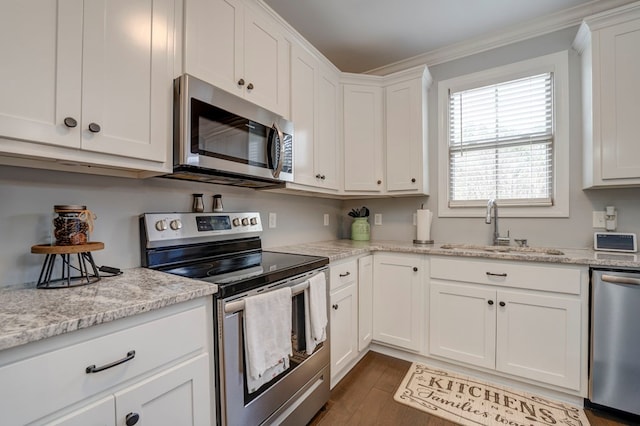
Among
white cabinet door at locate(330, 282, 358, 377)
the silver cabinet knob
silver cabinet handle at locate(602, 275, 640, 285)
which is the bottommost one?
white cabinet door at locate(330, 282, 358, 377)

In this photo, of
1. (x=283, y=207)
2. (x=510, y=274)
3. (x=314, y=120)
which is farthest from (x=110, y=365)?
(x=510, y=274)

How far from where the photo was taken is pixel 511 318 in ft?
6.08

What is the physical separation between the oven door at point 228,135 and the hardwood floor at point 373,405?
1.43m

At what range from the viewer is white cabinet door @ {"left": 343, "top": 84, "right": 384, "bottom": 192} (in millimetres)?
2553

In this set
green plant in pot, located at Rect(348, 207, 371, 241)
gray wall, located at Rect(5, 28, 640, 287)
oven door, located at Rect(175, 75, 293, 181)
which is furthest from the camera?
green plant in pot, located at Rect(348, 207, 371, 241)

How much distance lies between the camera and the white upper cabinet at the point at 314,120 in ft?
6.55

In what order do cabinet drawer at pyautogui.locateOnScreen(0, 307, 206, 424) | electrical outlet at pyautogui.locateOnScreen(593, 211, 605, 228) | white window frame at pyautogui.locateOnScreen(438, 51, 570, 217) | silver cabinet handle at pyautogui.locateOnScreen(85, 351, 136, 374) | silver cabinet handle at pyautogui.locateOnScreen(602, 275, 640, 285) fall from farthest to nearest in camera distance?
white window frame at pyautogui.locateOnScreen(438, 51, 570, 217) → electrical outlet at pyautogui.locateOnScreen(593, 211, 605, 228) → silver cabinet handle at pyautogui.locateOnScreen(602, 275, 640, 285) → silver cabinet handle at pyautogui.locateOnScreen(85, 351, 136, 374) → cabinet drawer at pyautogui.locateOnScreen(0, 307, 206, 424)

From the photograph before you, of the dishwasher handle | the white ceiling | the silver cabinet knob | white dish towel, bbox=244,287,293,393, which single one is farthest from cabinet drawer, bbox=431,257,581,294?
the silver cabinet knob

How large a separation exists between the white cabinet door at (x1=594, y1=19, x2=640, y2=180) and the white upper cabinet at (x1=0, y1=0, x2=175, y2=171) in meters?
2.56

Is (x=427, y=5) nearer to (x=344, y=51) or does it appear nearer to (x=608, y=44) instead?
(x=344, y=51)

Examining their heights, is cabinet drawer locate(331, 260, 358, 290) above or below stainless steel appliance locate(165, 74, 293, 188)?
below

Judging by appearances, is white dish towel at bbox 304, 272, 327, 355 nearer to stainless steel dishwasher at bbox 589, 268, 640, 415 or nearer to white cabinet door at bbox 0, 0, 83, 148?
white cabinet door at bbox 0, 0, 83, 148

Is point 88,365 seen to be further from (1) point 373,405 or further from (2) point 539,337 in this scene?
(2) point 539,337

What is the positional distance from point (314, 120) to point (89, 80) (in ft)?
4.73
